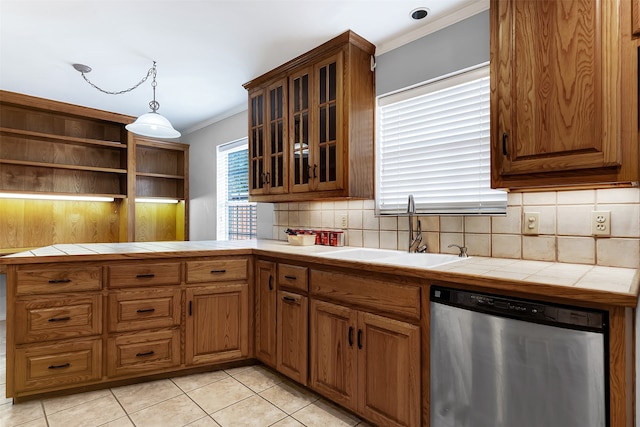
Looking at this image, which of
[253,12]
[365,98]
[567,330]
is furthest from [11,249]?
[567,330]

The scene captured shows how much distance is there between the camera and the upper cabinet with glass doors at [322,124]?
2441 mm

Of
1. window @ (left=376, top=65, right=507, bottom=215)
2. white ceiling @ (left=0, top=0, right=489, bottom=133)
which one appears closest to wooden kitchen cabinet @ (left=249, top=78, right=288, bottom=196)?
white ceiling @ (left=0, top=0, right=489, bottom=133)

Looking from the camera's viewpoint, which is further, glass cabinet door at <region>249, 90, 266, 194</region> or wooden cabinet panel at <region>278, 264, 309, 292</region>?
glass cabinet door at <region>249, 90, 266, 194</region>

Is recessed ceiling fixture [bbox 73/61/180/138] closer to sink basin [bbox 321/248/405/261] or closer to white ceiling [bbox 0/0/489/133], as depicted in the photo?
white ceiling [bbox 0/0/489/133]

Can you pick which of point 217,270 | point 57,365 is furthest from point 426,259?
point 57,365

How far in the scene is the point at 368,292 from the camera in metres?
1.82

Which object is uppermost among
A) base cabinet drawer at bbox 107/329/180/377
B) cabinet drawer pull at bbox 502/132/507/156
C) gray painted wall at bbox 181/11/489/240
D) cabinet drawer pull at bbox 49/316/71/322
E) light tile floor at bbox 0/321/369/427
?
gray painted wall at bbox 181/11/489/240

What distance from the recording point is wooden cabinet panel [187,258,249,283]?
2443mm

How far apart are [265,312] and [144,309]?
0.82 m

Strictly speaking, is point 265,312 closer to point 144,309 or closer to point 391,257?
point 144,309

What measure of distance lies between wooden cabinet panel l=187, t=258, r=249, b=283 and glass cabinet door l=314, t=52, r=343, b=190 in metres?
0.83

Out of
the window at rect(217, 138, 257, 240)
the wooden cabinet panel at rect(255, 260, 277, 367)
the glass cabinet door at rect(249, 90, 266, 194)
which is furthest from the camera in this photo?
the window at rect(217, 138, 257, 240)

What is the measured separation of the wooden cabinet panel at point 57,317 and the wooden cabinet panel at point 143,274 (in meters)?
0.16

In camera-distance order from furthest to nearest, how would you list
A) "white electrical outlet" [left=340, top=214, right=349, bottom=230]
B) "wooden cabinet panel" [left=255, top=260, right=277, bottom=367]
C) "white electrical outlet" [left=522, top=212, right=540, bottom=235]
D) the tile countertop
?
"white electrical outlet" [left=340, top=214, right=349, bottom=230] < "wooden cabinet panel" [left=255, top=260, right=277, bottom=367] < "white electrical outlet" [left=522, top=212, right=540, bottom=235] < the tile countertop
